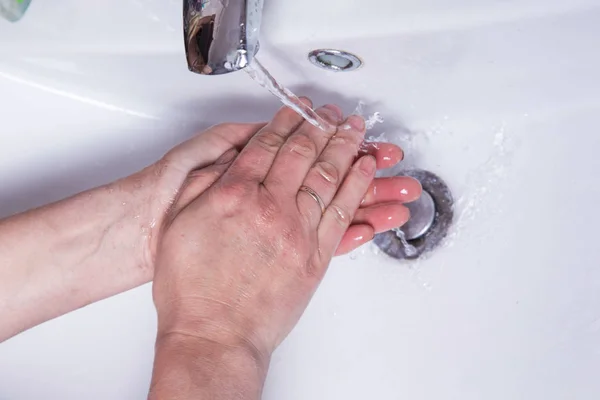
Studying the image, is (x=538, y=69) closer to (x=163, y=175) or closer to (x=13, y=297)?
(x=163, y=175)

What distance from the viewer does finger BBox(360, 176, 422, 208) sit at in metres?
0.54

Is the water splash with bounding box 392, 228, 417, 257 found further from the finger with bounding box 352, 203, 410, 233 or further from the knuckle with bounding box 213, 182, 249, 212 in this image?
the knuckle with bounding box 213, 182, 249, 212

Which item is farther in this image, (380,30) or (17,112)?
(17,112)

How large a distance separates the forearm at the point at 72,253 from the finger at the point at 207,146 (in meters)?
0.03

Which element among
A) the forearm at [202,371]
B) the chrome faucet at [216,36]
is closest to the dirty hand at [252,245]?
the forearm at [202,371]

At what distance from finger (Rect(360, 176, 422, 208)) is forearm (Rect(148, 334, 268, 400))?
0.17 m

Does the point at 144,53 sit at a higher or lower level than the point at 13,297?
higher

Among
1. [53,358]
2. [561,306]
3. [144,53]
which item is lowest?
[53,358]

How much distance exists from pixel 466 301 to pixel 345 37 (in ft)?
0.76

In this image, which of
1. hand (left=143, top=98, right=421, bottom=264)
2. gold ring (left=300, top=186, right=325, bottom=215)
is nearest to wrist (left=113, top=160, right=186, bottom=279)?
hand (left=143, top=98, right=421, bottom=264)

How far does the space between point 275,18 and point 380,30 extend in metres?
0.07

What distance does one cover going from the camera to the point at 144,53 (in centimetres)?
50

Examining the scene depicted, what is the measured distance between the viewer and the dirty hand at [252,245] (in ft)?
1.47

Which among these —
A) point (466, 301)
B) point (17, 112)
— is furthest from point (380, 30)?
point (17, 112)
